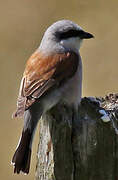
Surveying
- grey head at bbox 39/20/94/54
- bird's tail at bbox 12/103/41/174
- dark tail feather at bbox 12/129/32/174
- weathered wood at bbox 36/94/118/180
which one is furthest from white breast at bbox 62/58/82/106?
weathered wood at bbox 36/94/118/180

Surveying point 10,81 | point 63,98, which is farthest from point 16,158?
point 10,81

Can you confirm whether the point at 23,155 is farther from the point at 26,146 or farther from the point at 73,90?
the point at 73,90

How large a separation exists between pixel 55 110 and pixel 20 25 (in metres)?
6.96

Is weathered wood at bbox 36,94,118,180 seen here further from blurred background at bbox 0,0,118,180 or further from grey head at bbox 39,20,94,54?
blurred background at bbox 0,0,118,180

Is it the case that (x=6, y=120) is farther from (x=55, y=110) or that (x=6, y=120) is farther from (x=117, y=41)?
(x=55, y=110)

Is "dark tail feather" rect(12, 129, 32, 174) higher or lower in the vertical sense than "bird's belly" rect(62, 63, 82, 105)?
lower

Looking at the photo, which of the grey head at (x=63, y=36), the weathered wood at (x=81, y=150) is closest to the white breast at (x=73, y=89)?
the grey head at (x=63, y=36)

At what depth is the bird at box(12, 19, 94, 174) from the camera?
15.4 ft

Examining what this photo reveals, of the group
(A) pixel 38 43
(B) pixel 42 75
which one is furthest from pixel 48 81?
(A) pixel 38 43

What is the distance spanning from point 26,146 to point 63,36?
57.5 inches

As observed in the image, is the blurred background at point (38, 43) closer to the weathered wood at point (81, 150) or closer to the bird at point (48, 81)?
the bird at point (48, 81)

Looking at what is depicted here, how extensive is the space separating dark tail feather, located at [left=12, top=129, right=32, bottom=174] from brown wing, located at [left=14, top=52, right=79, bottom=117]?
228 millimetres

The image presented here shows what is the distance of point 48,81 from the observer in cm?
514

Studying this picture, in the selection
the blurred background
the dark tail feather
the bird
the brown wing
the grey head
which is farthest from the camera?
the blurred background
